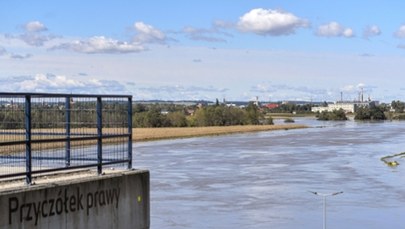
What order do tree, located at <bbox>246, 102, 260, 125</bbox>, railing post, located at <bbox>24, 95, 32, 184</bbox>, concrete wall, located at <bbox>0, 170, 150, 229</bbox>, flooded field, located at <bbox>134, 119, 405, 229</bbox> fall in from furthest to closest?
tree, located at <bbox>246, 102, 260, 125</bbox>
flooded field, located at <bbox>134, 119, 405, 229</bbox>
railing post, located at <bbox>24, 95, 32, 184</bbox>
concrete wall, located at <bbox>0, 170, 150, 229</bbox>

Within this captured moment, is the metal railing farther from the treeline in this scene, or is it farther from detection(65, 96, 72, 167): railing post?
the treeline

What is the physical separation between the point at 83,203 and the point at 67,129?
2.04 m

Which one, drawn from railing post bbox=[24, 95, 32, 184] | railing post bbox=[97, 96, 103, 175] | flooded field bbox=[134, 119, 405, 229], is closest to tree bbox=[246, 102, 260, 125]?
flooded field bbox=[134, 119, 405, 229]

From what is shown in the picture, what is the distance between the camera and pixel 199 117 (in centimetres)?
15262

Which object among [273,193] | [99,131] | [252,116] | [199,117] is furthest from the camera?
[252,116]

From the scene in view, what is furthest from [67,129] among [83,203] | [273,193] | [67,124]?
[273,193]

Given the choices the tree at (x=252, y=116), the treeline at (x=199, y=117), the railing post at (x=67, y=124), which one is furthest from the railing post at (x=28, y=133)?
the tree at (x=252, y=116)

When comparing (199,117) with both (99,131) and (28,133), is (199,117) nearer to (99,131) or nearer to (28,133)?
(99,131)

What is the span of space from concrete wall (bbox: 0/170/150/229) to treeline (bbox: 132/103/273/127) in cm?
11482

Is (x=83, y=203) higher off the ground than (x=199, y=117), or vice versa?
(x=83, y=203)

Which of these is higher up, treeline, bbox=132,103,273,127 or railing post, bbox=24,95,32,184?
railing post, bbox=24,95,32,184

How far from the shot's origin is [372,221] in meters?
23.4

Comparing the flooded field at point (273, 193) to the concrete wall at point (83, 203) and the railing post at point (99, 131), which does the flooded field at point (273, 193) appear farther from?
the railing post at point (99, 131)

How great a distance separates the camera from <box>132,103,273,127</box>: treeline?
134 m
